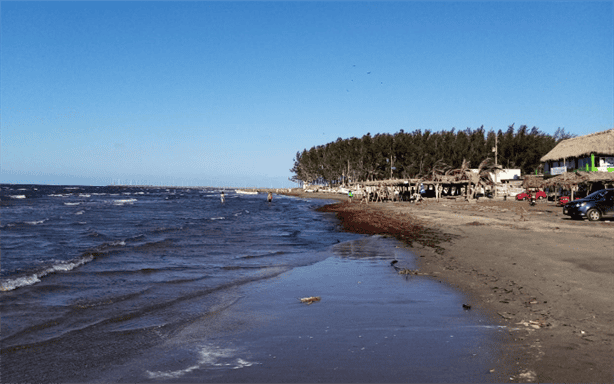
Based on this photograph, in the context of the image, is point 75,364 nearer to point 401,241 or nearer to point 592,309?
Result: point 592,309

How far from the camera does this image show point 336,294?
29.6 ft

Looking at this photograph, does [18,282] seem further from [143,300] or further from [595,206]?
[595,206]

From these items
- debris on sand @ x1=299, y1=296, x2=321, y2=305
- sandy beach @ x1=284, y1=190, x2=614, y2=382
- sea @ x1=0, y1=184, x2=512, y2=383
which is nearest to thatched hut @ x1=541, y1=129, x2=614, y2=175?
sandy beach @ x1=284, y1=190, x2=614, y2=382

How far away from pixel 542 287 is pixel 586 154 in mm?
43292

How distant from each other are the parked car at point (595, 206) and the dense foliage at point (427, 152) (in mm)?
42872

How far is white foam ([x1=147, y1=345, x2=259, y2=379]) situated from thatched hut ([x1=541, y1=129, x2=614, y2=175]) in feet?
154

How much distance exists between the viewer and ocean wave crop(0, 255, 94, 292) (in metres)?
10.9

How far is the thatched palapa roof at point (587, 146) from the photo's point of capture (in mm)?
42594

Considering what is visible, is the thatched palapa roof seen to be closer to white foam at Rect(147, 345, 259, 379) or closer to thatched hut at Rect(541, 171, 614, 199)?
thatched hut at Rect(541, 171, 614, 199)

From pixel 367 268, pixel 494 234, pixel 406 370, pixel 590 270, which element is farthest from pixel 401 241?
pixel 406 370

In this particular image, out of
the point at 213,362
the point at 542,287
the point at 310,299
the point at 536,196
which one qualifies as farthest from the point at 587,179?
the point at 213,362

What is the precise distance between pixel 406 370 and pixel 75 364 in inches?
164

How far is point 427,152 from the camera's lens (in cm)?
9019

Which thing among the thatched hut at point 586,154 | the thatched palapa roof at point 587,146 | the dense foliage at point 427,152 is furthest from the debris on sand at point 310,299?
the dense foliage at point 427,152
